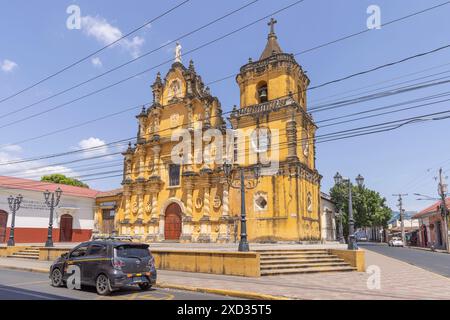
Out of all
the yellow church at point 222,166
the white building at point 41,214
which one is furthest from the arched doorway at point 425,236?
the white building at point 41,214

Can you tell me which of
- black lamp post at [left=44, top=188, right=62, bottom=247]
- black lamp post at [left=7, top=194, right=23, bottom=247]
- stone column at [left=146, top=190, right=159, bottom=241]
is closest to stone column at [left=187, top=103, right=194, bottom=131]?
stone column at [left=146, top=190, right=159, bottom=241]

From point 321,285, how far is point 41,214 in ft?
104

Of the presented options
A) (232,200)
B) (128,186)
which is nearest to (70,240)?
(128,186)

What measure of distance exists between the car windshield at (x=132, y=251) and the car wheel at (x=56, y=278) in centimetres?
268

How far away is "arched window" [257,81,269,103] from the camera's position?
28.1 m

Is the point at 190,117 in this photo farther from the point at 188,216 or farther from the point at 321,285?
the point at 321,285

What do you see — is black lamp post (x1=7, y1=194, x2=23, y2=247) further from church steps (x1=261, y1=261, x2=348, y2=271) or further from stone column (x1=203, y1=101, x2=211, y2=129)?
church steps (x1=261, y1=261, x2=348, y2=271)

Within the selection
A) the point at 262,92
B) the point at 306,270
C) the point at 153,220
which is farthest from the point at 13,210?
the point at 306,270

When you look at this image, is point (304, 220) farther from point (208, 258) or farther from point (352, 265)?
point (208, 258)

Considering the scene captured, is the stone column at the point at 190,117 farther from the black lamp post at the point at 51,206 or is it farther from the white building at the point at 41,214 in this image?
the white building at the point at 41,214

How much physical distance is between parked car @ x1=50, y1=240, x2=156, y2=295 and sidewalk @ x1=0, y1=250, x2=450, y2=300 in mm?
1453

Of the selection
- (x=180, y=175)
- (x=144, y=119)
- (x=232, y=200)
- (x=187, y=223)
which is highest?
(x=144, y=119)
